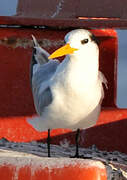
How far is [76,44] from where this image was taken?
2506 mm

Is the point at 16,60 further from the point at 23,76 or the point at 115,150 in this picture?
the point at 115,150

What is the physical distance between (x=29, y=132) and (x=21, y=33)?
0.58 m

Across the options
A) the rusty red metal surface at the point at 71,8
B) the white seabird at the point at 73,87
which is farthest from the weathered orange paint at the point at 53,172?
the rusty red metal surface at the point at 71,8

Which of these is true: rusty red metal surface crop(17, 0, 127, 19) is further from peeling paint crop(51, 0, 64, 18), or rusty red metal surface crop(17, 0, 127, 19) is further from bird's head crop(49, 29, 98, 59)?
bird's head crop(49, 29, 98, 59)

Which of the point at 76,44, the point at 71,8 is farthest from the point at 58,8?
the point at 76,44

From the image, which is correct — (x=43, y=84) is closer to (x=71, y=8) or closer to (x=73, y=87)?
(x=73, y=87)

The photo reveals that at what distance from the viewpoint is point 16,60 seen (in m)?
3.26

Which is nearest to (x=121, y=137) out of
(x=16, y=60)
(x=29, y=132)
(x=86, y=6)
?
(x=29, y=132)

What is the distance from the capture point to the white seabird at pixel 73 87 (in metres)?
2.53

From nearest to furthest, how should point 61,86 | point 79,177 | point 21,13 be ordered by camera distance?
point 79,177
point 61,86
point 21,13

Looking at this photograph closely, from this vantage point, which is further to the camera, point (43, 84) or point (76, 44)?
point (43, 84)

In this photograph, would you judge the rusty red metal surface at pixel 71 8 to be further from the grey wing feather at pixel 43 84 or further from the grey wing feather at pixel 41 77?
the grey wing feather at pixel 43 84

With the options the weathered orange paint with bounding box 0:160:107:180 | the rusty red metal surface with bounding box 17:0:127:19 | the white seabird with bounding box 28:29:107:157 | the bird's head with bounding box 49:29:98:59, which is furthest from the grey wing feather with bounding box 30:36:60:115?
the rusty red metal surface with bounding box 17:0:127:19

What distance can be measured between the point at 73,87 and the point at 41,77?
244 millimetres
